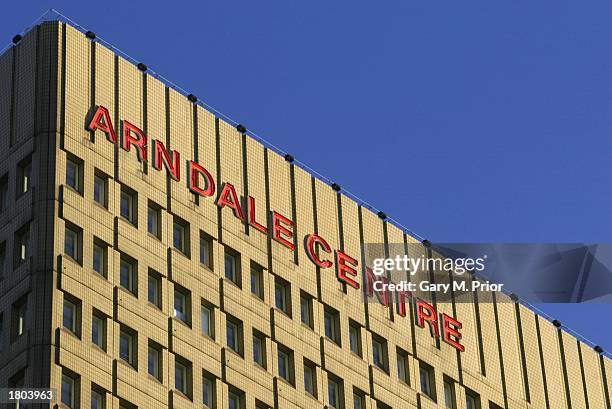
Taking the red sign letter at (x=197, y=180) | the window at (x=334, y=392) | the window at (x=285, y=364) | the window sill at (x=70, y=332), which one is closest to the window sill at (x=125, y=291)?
the window sill at (x=70, y=332)

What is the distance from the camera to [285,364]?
129 meters

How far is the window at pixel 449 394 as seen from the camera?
138500 mm

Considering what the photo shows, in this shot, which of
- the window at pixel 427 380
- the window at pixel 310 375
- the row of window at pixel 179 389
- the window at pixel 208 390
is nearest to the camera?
the row of window at pixel 179 389

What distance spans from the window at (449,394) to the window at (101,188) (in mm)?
26159

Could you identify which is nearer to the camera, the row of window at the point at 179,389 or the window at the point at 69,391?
the window at the point at 69,391

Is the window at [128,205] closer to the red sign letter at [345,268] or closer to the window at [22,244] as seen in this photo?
the window at [22,244]

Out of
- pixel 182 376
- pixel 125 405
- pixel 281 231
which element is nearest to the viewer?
pixel 125 405

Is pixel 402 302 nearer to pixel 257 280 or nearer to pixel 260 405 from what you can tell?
pixel 257 280

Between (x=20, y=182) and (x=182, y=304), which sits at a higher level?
(x=20, y=182)

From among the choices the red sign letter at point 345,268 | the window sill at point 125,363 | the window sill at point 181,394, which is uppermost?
the red sign letter at point 345,268

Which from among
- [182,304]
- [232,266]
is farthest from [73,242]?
[232,266]

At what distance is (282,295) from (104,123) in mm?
14470

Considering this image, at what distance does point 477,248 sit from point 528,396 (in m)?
9.76

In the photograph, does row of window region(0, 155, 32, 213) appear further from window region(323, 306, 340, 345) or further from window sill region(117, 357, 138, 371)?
window region(323, 306, 340, 345)
